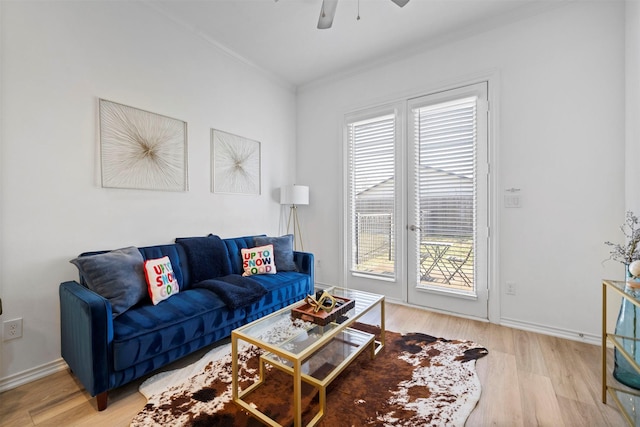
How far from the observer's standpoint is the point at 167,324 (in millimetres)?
1832

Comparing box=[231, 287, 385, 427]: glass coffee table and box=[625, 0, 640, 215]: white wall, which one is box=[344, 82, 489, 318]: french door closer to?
box=[625, 0, 640, 215]: white wall

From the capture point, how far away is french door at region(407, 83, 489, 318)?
2.82 meters

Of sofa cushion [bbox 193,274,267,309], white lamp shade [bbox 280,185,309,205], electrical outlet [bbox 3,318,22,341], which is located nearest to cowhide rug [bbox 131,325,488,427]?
sofa cushion [bbox 193,274,267,309]

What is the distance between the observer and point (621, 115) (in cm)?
223

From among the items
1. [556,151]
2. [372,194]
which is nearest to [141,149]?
[372,194]

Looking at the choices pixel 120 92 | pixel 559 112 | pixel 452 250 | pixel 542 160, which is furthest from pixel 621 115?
pixel 120 92

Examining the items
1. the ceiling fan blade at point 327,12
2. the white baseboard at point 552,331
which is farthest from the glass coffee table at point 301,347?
the ceiling fan blade at point 327,12

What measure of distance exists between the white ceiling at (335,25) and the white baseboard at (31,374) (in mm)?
3071

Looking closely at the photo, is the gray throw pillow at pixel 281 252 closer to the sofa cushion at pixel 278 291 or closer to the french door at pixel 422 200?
the sofa cushion at pixel 278 291

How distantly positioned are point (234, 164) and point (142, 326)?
81.1 inches

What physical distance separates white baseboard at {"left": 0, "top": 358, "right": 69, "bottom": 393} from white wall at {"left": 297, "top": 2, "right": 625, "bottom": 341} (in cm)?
373

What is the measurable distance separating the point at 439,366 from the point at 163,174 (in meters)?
2.87

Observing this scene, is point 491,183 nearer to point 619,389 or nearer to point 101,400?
point 619,389

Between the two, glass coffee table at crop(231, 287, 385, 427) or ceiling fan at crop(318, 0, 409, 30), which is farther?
ceiling fan at crop(318, 0, 409, 30)
